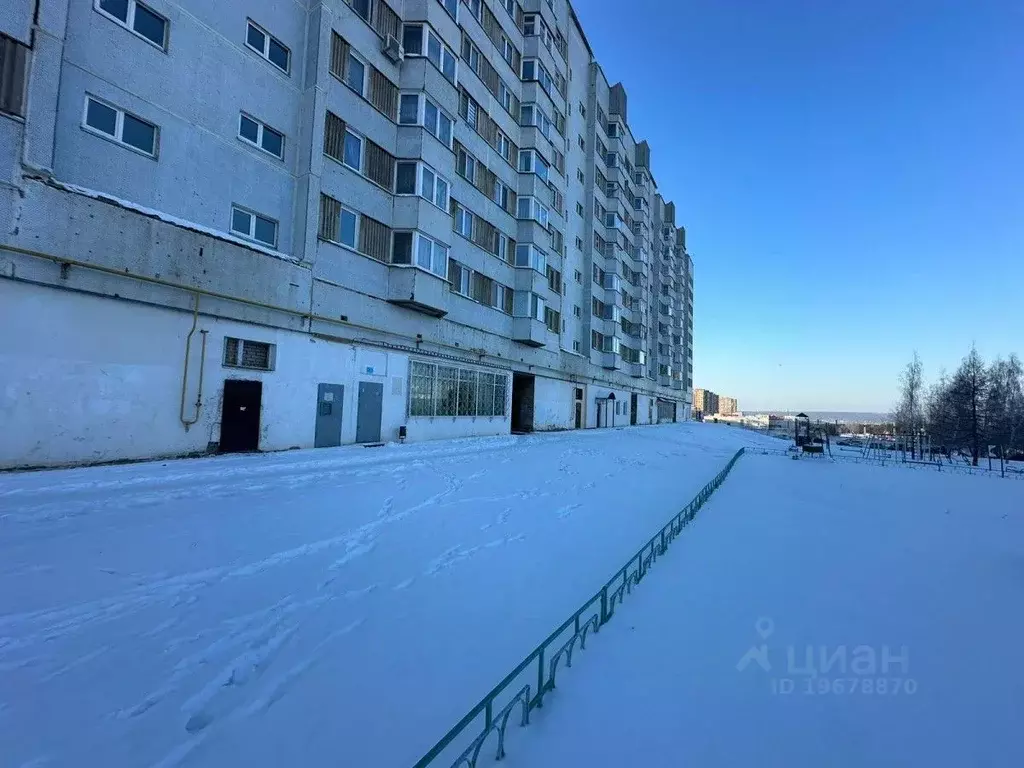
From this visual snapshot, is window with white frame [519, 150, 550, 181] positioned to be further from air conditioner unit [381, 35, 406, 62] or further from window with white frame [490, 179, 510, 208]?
air conditioner unit [381, 35, 406, 62]

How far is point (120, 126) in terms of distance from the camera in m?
11.1

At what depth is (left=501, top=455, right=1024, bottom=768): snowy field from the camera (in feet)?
10.1

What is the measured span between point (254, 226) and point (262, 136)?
114 inches

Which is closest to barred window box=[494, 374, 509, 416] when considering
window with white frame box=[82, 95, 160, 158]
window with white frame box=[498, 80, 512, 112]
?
window with white frame box=[498, 80, 512, 112]

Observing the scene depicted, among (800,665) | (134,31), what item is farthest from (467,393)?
(800,665)

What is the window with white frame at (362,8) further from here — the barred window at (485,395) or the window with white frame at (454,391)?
the barred window at (485,395)

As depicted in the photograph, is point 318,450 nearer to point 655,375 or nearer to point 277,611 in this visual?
point 277,611

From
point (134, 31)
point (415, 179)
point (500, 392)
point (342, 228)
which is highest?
point (415, 179)

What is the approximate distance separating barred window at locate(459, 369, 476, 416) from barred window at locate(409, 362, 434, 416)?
2275mm

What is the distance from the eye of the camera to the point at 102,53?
1079 cm

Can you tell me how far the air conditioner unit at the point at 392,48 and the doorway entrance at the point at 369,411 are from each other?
12980mm

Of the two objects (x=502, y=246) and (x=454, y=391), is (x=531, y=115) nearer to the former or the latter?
(x=502, y=246)

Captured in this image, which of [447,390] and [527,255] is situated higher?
[527,255]

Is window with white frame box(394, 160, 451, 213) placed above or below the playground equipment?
above
